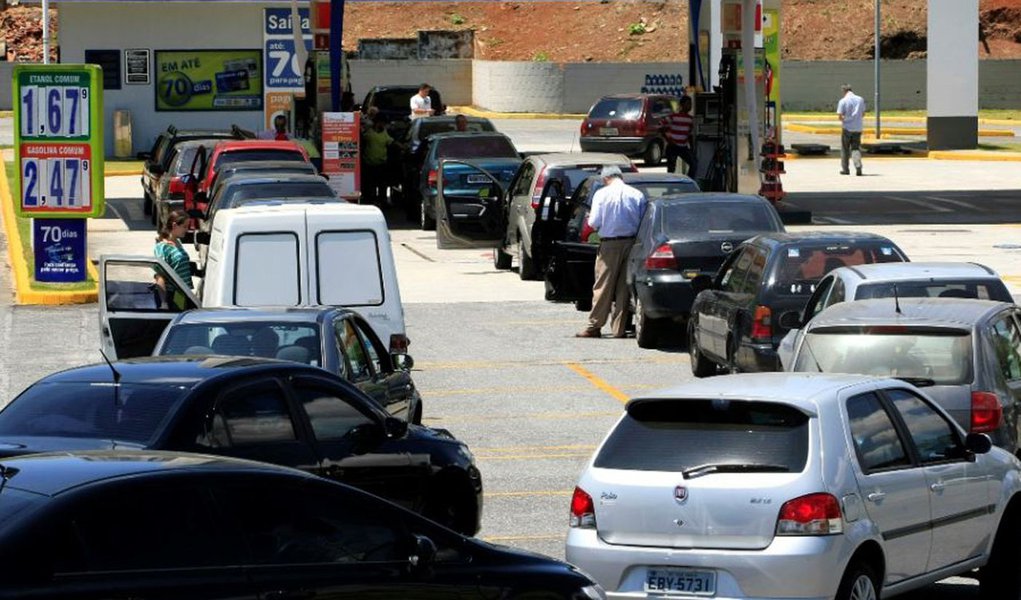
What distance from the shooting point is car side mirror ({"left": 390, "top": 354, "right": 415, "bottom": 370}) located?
1523 cm


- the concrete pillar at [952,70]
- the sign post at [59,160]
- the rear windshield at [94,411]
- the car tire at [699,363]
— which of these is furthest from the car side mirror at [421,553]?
the concrete pillar at [952,70]

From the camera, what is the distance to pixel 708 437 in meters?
9.45

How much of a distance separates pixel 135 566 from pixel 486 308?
18.9 m

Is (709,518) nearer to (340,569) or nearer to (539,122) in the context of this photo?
(340,569)

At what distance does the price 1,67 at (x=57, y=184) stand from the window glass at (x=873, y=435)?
18.1 metres

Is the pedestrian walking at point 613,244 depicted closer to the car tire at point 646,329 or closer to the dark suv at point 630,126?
the car tire at point 646,329

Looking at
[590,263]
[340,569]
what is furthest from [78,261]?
[340,569]

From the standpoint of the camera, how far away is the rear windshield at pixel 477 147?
33.1 metres

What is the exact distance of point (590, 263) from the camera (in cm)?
2353

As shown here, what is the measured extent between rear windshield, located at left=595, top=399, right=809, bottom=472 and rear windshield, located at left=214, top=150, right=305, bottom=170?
21.1 metres

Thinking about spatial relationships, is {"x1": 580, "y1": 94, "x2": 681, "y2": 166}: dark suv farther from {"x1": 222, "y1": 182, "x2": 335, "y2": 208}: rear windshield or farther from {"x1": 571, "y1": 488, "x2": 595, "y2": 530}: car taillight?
{"x1": 571, "y1": 488, "x2": 595, "y2": 530}: car taillight

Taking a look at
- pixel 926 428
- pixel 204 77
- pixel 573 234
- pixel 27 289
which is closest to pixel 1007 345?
pixel 926 428

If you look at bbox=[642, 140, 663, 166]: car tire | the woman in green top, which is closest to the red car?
the woman in green top

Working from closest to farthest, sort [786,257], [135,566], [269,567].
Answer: [135,566] < [269,567] < [786,257]
